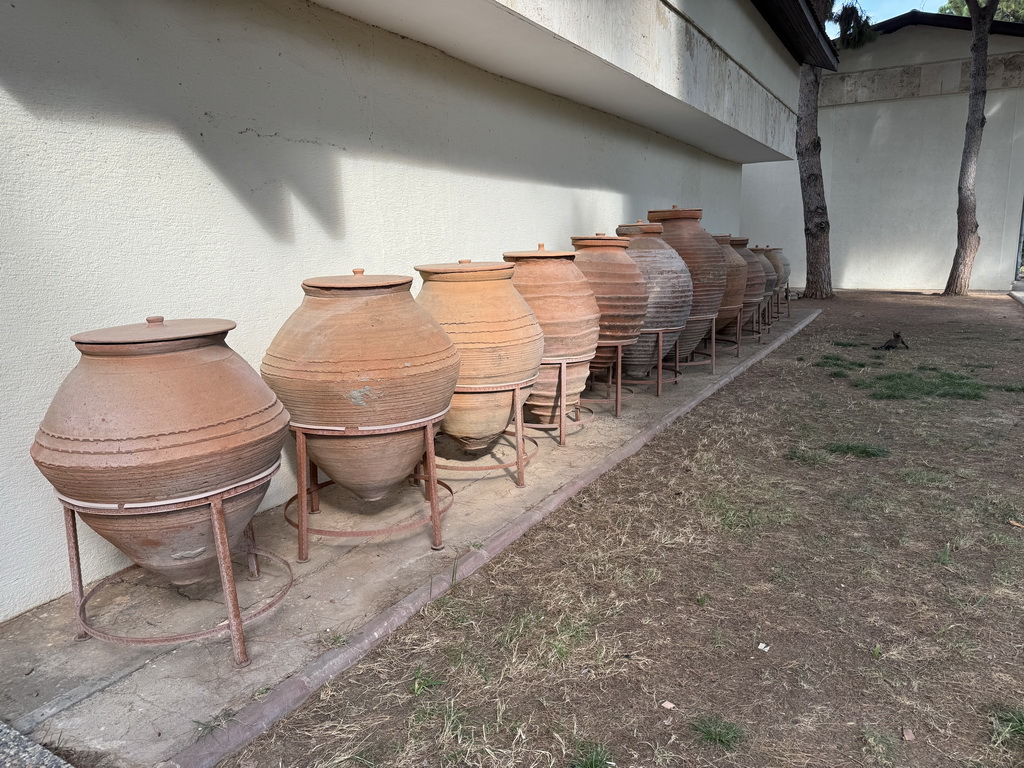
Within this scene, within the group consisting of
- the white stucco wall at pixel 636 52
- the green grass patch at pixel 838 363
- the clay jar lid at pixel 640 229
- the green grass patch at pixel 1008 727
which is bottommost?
the green grass patch at pixel 1008 727

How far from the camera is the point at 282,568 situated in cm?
291

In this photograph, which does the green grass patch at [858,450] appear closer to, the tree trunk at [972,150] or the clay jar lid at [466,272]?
the clay jar lid at [466,272]

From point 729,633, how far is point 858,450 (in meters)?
2.56

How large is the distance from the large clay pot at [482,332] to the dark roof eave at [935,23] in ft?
53.3

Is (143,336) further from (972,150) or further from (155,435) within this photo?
(972,150)

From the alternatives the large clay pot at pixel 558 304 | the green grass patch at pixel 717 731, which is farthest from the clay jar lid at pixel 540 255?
the green grass patch at pixel 717 731

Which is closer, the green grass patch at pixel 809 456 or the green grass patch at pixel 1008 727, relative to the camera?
the green grass patch at pixel 1008 727

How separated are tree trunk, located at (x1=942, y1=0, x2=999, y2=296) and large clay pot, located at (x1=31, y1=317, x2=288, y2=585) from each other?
619 inches

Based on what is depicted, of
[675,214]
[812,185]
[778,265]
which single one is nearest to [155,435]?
[675,214]

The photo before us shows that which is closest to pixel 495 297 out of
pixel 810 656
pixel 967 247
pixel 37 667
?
pixel 810 656

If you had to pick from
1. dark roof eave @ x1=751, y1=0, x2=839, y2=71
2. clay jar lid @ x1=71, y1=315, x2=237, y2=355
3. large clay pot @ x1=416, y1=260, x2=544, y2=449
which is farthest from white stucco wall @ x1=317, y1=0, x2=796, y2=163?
clay jar lid @ x1=71, y1=315, x2=237, y2=355

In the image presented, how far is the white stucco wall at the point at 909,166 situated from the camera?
49.9 ft

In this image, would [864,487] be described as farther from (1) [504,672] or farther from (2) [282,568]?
(2) [282,568]

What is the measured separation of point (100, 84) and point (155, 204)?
1.64ft
